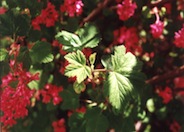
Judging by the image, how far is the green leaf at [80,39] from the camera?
1.24 meters

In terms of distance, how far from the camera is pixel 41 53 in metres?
1.29

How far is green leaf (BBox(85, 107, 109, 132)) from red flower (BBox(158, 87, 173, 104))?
0.41 metres

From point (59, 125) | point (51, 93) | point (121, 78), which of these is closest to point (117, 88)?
point (121, 78)

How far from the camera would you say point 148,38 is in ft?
5.62

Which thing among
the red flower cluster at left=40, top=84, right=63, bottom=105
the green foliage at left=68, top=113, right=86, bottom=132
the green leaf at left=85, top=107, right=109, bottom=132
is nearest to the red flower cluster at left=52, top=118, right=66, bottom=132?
the red flower cluster at left=40, top=84, right=63, bottom=105

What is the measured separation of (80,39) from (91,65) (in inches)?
5.9

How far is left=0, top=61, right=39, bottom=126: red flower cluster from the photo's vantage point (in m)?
1.30

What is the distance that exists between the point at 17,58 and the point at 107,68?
0.31 meters

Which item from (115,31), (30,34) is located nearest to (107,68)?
(30,34)

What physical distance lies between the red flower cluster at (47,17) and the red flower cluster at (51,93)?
0.29 meters

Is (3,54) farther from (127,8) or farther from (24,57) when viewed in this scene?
(127,8)

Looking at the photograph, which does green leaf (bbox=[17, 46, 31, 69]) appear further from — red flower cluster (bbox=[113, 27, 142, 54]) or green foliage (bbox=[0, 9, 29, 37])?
red flower cluster (bbox=[113, 27, 142, 54])

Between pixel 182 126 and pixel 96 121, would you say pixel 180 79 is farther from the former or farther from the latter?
pixel 96 121

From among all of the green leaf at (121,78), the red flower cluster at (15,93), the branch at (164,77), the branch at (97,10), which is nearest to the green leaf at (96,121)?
the green leaf at (121,78)
